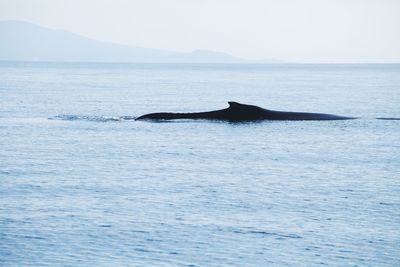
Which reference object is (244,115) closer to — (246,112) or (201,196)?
(246,112)

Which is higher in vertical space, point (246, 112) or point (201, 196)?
point (246, 112)

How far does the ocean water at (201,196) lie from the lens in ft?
68.5

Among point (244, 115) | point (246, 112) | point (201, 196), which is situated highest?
point (246, 112)

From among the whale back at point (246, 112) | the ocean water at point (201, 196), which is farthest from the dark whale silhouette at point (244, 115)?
the ocean water at point (201, 196)

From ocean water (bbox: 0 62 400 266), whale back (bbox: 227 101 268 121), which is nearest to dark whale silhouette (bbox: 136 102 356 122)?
whale back (bbox: 227 101 268 121)

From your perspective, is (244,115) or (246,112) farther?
(244,115)

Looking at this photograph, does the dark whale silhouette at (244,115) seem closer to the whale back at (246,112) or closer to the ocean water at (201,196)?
the whale back at (246,112)

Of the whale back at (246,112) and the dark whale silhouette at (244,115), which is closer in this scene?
the whale back at (246,112)

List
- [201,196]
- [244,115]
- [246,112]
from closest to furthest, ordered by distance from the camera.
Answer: [201,196], [246,112], [244,115]

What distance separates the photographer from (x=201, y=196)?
28422 millimetres

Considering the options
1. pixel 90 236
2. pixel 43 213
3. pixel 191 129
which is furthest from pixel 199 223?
pixel 191 129

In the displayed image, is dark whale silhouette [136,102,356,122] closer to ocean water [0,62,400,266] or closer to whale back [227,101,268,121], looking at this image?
whale back [227,101,268,121]

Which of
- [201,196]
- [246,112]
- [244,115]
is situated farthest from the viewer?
[244,115]

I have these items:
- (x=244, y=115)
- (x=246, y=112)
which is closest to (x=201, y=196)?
(x=246, y=112)
